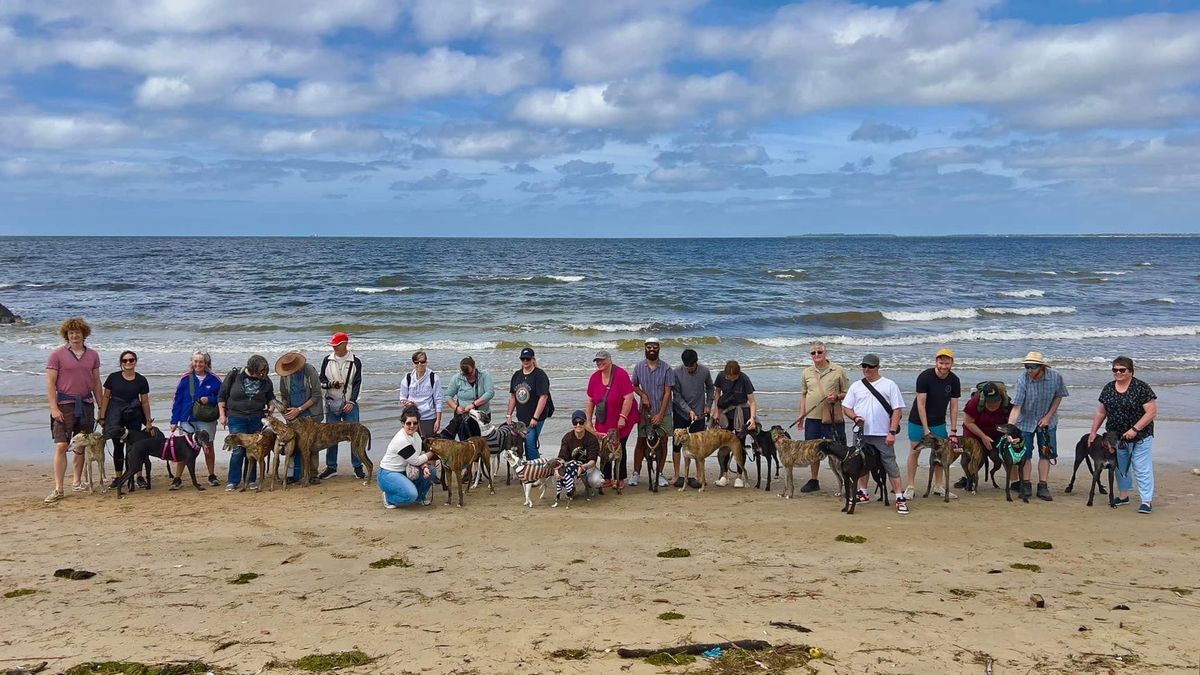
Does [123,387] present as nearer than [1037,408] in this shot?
No

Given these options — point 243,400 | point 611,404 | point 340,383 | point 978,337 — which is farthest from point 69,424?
point 978,337

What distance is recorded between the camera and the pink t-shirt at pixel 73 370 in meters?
8.68

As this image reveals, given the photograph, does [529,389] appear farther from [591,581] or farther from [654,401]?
[591,581]

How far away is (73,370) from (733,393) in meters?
7.16

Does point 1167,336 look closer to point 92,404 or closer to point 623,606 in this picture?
point 623,606

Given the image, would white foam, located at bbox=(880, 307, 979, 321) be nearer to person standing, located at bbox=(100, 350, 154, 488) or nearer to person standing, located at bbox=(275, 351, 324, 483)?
person standing, located at bbox=(275, 351, 324, 483)

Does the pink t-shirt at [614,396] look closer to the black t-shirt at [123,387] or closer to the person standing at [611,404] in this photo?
the person standing at [611,404]

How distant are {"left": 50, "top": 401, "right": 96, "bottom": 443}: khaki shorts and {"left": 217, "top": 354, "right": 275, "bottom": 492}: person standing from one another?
4.31 ft

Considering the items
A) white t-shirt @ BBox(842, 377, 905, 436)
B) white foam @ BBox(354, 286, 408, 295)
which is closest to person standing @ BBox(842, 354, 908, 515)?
white t-shirt @ BBox(842, 377, 905, 436)

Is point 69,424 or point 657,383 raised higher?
point 657,383

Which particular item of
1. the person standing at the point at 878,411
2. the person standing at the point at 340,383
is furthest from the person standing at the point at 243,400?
the person standing at the point at 878,411

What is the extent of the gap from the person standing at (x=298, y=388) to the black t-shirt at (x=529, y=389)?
2384 mm

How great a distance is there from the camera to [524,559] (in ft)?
22.9

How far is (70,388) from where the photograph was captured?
882 cm
